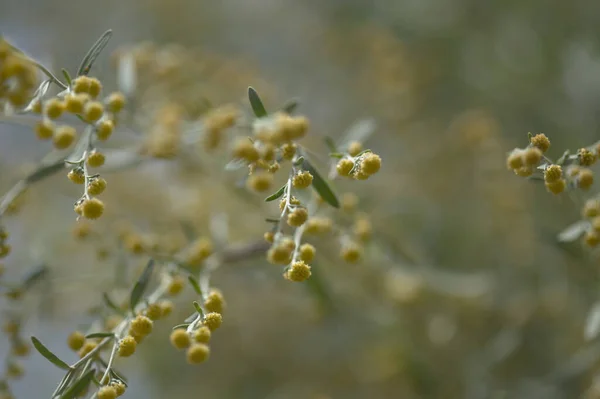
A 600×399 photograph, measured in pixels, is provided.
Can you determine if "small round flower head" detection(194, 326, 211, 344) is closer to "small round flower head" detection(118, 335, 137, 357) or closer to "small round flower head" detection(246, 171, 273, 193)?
"small round flower head" detection(118, 335, 137, 357)

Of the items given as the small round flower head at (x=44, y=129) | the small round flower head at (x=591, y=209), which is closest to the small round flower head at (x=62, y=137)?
the small round flower head at (x=44, y=129)

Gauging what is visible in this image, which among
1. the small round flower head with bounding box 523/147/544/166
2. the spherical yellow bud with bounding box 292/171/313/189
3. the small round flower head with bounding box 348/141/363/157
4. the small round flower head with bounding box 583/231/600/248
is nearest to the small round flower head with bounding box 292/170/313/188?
the spherical yellow bud with bounding box 292/171/313/189

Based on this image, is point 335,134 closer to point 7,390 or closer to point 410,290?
point 410,290

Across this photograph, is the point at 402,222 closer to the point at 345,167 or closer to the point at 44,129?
the point at 345,167

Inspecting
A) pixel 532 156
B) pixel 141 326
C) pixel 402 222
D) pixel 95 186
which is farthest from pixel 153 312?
pixel 402 222

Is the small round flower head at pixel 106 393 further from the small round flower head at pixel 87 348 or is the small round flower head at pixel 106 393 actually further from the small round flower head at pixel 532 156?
the small round flower head at pixel 532 156

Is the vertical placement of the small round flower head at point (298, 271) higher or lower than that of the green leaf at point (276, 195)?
lower

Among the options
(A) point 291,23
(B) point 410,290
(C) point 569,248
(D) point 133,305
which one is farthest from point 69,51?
(C) point 569,248
